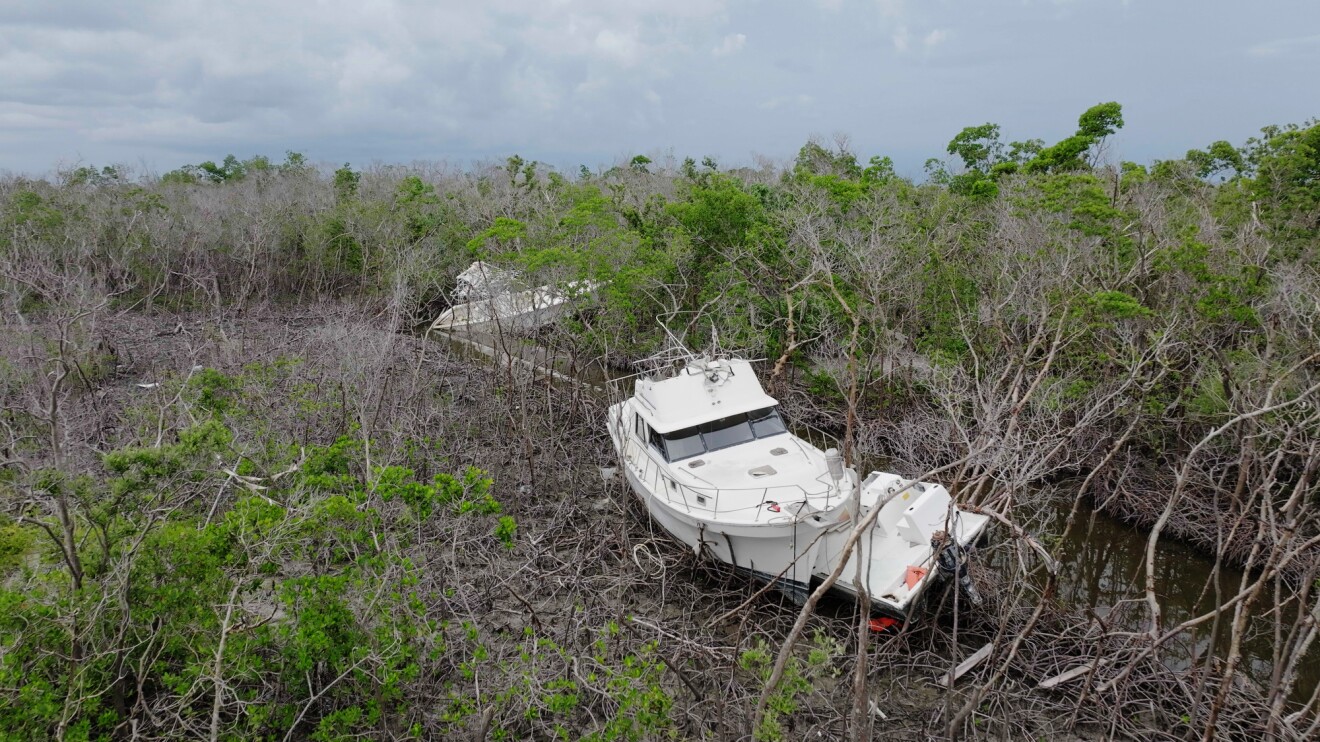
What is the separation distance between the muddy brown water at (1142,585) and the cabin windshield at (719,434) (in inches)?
165

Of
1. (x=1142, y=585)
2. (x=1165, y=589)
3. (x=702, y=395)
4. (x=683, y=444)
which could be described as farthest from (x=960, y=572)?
(x=1165, y=589)

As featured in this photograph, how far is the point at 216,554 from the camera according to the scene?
666 cm

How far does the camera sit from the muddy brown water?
9500 millimetres

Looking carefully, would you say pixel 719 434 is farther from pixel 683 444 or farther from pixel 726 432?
pixel 683 444

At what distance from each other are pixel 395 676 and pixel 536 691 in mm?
1315

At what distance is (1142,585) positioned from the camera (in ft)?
38.4

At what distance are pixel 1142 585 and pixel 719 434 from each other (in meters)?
7.50

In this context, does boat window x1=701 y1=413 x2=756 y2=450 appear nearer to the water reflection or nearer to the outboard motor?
the outboard motor

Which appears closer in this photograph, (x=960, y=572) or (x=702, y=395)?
(x=960, y=572)

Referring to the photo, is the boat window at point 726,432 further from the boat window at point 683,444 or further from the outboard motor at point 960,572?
the outboard motor at point 960,572

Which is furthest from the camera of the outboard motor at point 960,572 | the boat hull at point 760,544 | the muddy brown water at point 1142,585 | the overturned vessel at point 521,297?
the overturned vessel at point 521,297

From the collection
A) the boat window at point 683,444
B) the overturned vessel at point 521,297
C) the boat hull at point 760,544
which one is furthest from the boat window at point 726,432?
the overturned vessel at point 521,297

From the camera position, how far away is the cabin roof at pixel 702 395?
37.1 ft

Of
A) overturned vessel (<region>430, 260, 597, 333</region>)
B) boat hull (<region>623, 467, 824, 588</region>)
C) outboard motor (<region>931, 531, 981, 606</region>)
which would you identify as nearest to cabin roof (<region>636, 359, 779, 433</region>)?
boat hull (<region>623, 467, 824, 588</region>)
